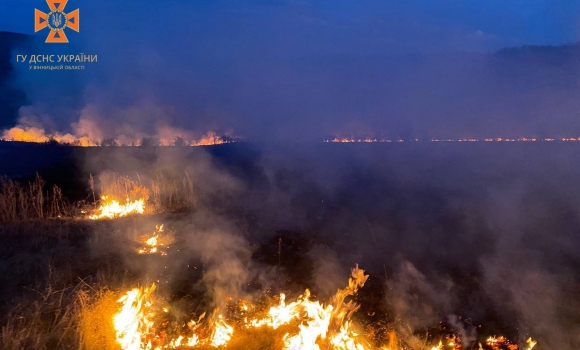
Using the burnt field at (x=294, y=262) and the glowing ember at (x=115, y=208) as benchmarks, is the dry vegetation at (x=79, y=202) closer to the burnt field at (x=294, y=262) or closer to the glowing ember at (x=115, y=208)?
the burnt field at (x=294, y=262)

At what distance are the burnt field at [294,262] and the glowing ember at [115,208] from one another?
5.2 inches

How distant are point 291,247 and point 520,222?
20.9 feet

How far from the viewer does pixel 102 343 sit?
4.21 metres

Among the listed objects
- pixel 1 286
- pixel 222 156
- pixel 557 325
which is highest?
pixel 222 156

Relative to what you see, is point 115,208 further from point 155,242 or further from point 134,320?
point 134,320

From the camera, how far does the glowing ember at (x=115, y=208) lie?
9016 mm

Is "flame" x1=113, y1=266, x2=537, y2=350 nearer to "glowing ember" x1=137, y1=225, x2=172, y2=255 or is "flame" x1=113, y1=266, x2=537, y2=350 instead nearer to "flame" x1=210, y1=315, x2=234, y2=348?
"flame" x1=210, y1=315, x2=234, y2=348

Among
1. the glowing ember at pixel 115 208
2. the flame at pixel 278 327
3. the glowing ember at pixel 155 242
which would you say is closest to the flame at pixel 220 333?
the flame at pixel 278 327

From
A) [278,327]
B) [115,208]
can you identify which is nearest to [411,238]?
[278,327]

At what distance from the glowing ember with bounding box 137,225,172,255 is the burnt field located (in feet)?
0.15

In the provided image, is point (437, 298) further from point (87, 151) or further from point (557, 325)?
point (87, 151)

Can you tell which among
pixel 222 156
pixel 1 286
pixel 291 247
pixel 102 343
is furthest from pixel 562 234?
pixel 222 156

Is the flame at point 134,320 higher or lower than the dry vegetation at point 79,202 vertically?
lower

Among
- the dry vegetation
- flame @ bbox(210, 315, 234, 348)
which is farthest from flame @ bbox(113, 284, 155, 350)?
the dry vegetation
